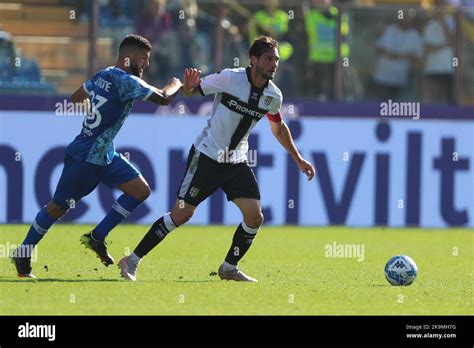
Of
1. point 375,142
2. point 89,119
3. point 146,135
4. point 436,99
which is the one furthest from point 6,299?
point 436,99

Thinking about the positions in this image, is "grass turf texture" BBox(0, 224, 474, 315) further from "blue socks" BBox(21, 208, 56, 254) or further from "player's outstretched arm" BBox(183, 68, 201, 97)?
"player's outstretched arm" BBox(183, 68, 201, 97)

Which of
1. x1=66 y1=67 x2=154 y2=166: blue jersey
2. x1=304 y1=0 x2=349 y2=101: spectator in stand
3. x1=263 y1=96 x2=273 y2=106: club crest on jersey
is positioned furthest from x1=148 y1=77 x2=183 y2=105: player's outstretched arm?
x1=304 y1=0 x2=349 y2=101: spectator in stand

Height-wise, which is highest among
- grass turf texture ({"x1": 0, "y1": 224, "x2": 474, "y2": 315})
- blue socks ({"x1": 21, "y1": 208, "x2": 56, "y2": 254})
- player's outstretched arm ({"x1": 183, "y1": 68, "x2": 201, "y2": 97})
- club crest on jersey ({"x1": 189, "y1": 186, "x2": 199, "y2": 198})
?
player's outstretched arm ({"x1": 183, "y1": 68, "x2": 201, "y2": 97})

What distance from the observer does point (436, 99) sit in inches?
781

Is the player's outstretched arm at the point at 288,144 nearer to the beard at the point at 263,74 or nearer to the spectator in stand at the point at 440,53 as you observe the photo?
the beard at the point at 263,74

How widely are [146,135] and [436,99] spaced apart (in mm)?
4977

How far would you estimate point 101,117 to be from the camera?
11047 millimetres

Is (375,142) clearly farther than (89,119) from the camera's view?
Yes

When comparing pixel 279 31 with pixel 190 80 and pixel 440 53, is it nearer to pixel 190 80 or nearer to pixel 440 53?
pixel 440 53

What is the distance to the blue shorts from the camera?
11016mm

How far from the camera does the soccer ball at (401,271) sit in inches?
438

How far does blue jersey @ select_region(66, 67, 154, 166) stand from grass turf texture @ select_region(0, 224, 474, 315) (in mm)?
1158
